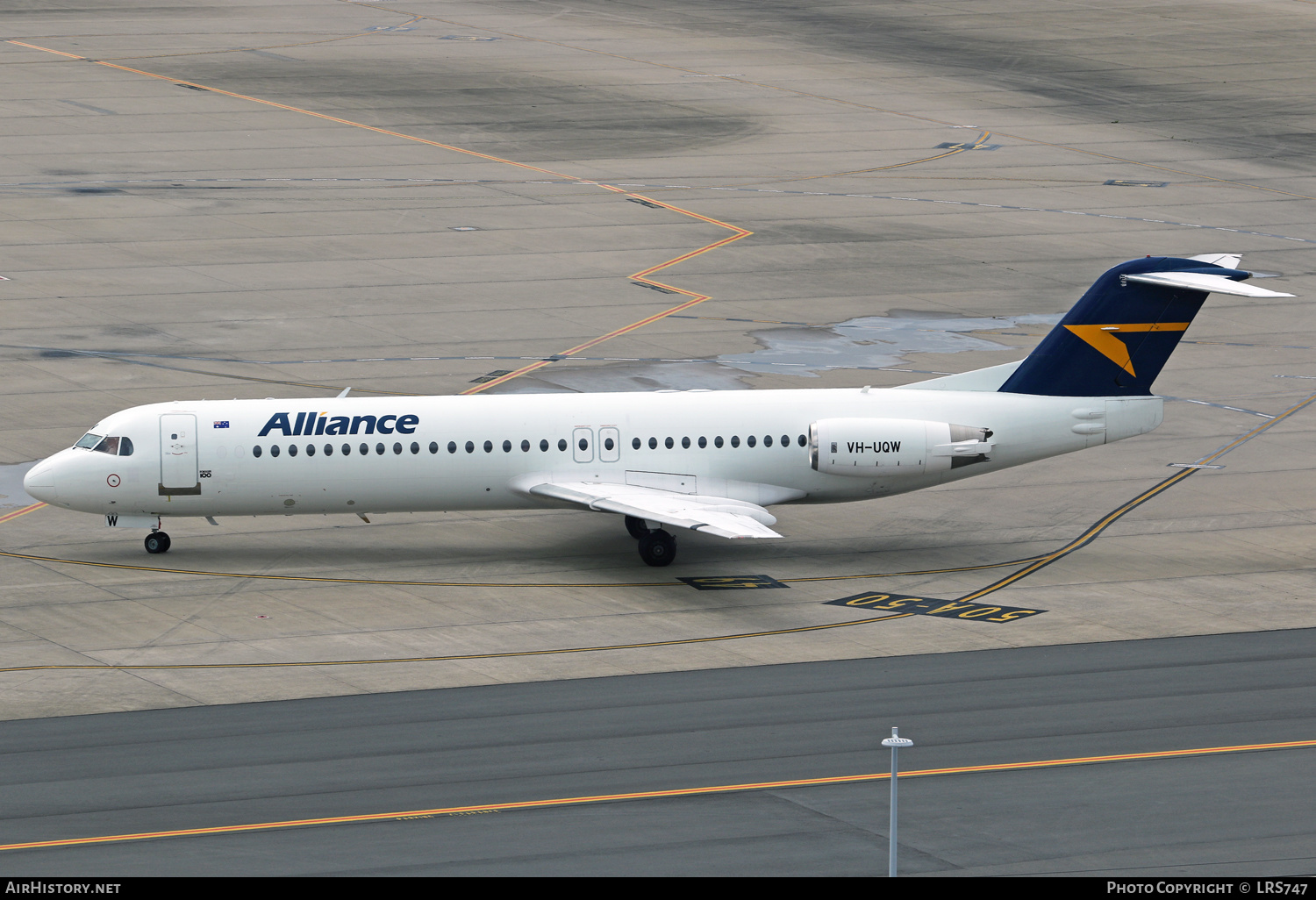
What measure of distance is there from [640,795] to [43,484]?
58.2 feet

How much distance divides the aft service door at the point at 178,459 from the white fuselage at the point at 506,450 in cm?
3

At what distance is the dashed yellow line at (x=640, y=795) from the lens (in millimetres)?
24531

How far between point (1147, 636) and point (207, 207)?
45.0 meters

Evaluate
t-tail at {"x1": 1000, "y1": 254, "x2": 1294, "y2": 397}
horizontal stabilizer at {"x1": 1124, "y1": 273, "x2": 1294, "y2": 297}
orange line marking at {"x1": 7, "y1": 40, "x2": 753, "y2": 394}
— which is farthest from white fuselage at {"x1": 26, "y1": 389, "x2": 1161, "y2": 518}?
orange line marking at {"x1": 7, "y1": 40, "x2": 753, "y2": 394}

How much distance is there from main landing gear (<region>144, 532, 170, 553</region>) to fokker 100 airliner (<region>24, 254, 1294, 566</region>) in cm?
4

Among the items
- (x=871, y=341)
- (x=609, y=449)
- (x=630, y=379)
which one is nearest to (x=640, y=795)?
(x=609, y=449)

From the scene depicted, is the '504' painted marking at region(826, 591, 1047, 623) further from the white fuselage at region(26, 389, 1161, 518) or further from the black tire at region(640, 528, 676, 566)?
the black tire at region(640, 528, 676, 566)

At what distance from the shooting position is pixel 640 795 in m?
26.1

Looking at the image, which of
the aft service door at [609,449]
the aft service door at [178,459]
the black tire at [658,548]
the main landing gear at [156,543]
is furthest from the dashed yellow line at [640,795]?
the main landing gear at [156,543]

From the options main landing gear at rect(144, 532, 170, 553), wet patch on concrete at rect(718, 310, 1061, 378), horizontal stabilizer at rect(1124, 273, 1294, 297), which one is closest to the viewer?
horizontal stabilizer at rect(1124, 273, 1294, 297)

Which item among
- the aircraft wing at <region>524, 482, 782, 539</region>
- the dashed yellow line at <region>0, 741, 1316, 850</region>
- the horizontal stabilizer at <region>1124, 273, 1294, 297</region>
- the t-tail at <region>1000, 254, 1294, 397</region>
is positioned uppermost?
the horizontal stabilizer at <region>1124, 273, 1294, 297</region>

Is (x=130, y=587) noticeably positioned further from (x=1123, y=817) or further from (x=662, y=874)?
(x=1123, y=817)

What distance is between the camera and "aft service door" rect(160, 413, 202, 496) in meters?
37.8

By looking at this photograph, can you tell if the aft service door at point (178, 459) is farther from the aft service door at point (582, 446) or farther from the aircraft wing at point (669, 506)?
the aft service door at point (582, 446)
